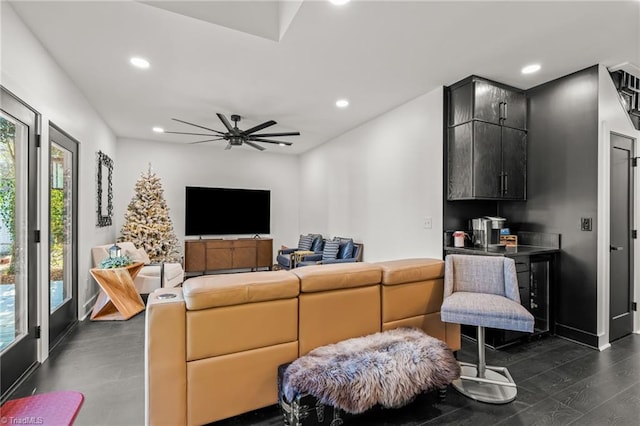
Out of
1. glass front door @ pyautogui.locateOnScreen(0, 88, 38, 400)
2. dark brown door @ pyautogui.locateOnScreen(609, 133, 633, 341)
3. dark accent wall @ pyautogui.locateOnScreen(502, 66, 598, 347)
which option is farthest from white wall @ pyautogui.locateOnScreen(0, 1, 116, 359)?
dark brown door @ pyautogui.locateOnScreen(609, 133, 633, 341)

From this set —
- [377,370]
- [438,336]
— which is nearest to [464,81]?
[438,336]

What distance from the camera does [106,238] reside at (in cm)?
509

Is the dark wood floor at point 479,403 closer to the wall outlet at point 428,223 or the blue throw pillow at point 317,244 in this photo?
the wall outlet at point 428,223

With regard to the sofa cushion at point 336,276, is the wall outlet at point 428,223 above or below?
above

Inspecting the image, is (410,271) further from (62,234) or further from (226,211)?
(226,211)

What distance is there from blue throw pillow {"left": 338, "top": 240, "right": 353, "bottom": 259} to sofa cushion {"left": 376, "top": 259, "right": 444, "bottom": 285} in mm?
2531

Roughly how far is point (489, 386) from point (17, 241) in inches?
147

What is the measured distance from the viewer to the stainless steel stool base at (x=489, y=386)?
2.10 m

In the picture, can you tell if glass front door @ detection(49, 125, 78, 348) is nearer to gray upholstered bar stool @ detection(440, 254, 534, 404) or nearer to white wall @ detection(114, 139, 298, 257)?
white wall @ detection(114, 139, 298, 257)

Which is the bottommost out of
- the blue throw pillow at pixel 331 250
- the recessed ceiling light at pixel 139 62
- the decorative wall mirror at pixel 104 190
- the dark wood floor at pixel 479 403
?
the dark wood floor at pixel 479 403

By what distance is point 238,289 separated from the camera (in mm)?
1805

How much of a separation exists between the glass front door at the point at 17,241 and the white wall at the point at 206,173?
3.58 metres

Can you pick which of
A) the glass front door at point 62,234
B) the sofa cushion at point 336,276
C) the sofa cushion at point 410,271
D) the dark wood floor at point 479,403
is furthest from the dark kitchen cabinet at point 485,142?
the glass front door at point 62,234

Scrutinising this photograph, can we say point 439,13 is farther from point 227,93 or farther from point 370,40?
point 227,93
